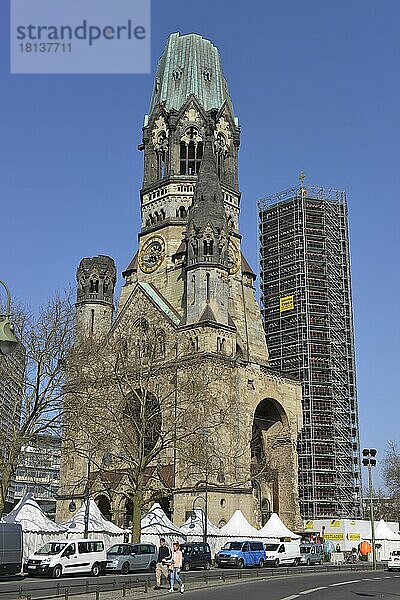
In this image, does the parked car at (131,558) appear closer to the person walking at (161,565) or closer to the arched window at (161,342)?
the person walking at (161,565)

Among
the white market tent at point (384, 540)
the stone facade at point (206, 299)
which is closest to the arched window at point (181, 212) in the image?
the stone facade at point (206, 299)

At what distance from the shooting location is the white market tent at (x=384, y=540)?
6028 centimetres

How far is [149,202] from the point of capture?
75.9 m

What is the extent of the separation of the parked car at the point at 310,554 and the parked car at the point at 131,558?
45.7 ft

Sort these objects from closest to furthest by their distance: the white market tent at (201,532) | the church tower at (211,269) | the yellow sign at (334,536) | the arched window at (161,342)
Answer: the white market tent at (201,532)
the church tower at (211,269)
the arched window at (161,342)
the yellow sign at (334,536)

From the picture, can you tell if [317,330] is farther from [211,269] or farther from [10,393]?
[10,393]

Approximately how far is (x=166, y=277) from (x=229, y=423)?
18040 mm

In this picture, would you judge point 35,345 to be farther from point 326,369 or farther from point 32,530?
point 326,369

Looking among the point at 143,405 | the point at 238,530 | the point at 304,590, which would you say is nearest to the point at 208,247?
the point at 143,405

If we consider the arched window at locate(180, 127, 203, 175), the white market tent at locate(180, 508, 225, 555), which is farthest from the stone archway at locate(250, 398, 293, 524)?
the arched window at locate(180, 127, 203, 175)

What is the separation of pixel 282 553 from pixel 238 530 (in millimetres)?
3515

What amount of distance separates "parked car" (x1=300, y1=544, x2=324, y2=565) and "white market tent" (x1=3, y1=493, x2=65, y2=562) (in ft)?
49.2

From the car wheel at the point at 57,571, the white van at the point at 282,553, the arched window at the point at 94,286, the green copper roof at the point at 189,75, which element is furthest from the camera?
the green copper roof at the point at 189,75

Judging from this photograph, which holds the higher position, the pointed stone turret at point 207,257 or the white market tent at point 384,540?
the pointed stone turret at point 207,257
